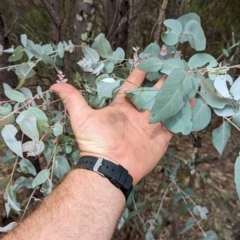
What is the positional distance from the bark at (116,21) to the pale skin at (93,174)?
721 mm

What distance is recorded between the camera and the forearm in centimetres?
82

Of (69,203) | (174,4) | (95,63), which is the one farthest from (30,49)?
(174,4)

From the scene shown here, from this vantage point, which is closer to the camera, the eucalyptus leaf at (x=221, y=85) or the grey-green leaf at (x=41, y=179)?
the eucalyptus leaf at (x=221, y=85)

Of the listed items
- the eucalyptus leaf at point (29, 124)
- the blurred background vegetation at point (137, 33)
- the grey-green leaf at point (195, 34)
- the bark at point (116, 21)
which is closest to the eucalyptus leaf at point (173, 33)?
the grey-green leaf at point (195, 34)

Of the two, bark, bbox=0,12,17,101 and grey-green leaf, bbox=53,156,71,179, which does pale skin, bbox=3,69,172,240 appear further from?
bark, bbox=0,12,17,101

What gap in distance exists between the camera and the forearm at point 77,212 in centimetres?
82

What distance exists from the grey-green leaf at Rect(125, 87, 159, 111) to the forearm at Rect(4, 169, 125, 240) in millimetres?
214

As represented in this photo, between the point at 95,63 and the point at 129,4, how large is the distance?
819mm

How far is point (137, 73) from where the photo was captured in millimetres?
882

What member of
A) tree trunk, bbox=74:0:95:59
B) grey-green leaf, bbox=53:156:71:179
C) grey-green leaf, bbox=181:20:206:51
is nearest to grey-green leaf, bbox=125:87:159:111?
grey-green leaf, bbox=181:20:206:51

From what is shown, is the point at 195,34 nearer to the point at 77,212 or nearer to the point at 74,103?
the point at 74,103

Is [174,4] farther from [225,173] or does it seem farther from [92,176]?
[225,173]

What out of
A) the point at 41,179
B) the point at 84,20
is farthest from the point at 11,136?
the point at 84,20

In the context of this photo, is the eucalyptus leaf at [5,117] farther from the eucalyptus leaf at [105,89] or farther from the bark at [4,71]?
the bark at [4,71]
